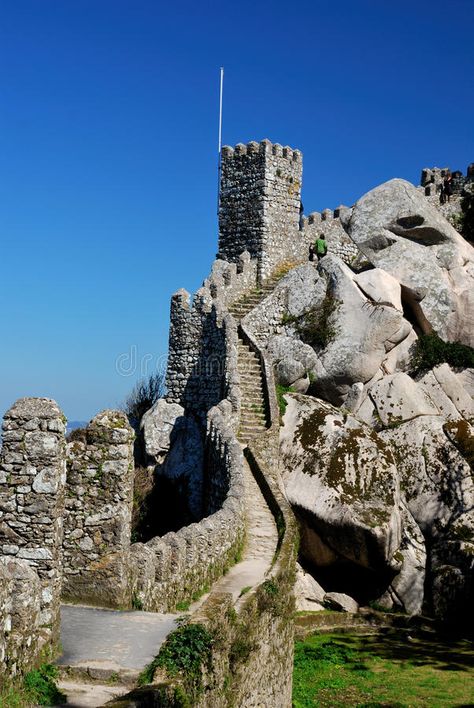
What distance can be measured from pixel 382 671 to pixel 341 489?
6.26m

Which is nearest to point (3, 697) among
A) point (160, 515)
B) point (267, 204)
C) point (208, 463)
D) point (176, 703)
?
point (176, 703)

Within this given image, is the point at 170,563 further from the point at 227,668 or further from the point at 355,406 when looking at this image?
the point at 355,406

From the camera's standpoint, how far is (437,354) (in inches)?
1277

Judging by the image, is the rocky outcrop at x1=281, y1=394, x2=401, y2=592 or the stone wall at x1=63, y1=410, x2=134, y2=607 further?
the rocky outcrop at x1=281, y1=394, x2=401, y2=592

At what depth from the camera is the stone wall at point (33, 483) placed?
941 cm

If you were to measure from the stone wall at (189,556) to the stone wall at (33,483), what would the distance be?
250 centimetres

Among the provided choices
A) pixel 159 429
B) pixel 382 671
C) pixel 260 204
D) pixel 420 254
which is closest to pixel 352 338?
pixel 420 254

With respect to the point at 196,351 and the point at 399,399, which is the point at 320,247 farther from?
the point at 399,399

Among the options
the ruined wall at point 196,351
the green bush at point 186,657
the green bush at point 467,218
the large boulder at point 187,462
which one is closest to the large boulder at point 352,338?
the ruined wall at point 196,351

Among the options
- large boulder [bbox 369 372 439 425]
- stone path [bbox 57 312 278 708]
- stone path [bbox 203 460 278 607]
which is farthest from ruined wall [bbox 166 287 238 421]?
stone path [bbox 57 312 278 708]

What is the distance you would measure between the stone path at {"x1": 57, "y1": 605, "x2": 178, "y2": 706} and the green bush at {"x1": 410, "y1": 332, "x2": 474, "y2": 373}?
874 inches

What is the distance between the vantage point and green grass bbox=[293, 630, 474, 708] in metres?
17.7

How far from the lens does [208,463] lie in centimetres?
2838

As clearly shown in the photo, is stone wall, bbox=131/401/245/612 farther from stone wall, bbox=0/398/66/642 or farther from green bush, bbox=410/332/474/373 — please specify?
green bush, bbox=410/332/474/373
